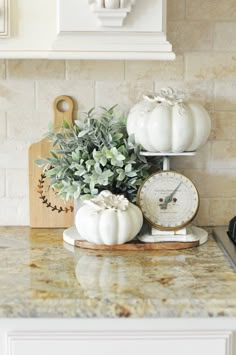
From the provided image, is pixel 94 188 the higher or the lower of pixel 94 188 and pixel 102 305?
the higher

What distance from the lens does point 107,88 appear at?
200 cm

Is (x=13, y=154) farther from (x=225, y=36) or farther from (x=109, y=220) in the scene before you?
(x=225, y=36)

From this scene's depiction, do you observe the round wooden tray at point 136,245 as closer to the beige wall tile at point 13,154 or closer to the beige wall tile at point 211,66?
the beige wall tile at point 13,154

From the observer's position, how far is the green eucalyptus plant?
1815mm

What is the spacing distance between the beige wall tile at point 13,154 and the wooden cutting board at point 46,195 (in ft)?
0.10

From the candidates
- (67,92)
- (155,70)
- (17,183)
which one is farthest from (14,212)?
(155,70)

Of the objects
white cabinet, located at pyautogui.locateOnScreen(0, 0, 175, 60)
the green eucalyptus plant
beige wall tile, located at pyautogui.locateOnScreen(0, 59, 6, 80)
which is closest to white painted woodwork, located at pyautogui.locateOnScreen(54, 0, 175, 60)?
white cabinet, located at pyautogui.locateOnScreen(0, 0, 175, 60)

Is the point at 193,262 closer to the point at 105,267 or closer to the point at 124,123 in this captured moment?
the point at 105,267

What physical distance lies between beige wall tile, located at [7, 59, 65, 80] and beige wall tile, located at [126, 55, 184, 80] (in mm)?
210

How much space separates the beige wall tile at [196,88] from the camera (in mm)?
2004
